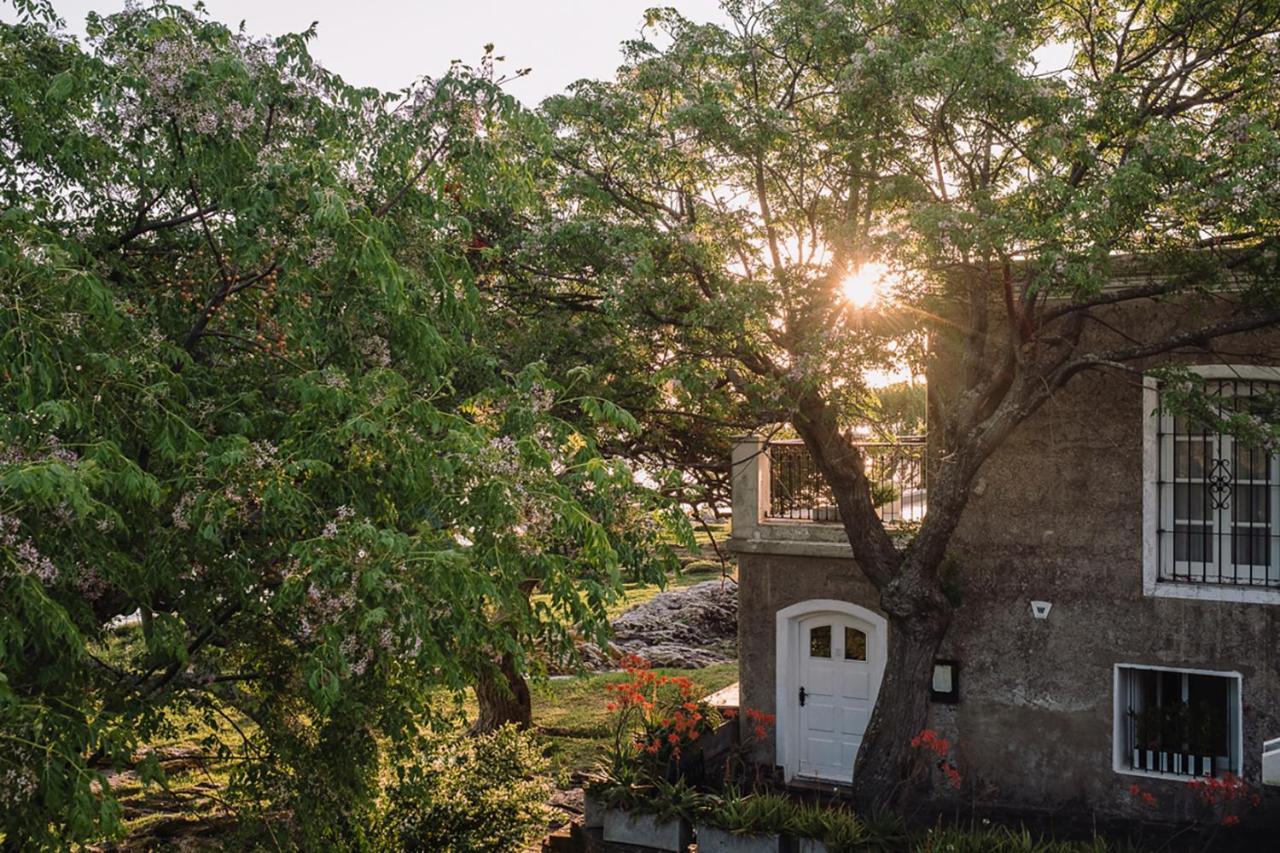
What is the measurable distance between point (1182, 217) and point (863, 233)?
10.3ft

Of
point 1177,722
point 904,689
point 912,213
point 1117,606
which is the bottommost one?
point 1177,722

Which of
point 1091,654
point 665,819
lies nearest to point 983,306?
point 1091,654

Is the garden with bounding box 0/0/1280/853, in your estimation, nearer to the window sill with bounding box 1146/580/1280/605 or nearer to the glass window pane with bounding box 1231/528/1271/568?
the window sill with bounding box 1146/580/1280/605

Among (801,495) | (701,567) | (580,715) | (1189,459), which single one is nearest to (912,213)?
(1189,459)

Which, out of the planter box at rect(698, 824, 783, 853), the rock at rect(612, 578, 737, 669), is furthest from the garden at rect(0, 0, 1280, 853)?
the rock at rect(612, 578, 737, 669)

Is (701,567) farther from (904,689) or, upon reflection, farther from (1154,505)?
(1154,505)

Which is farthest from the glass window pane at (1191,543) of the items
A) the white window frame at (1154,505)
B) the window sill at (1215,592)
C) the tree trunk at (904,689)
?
the tree trunk at (904,689)

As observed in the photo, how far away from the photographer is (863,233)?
39.9 ft

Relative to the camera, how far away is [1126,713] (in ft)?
44.7

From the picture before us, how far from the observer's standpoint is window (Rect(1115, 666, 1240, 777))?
13.3 metres

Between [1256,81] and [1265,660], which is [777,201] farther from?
[1265,660]

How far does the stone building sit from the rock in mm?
14457

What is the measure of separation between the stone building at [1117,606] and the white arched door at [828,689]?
1274 mm

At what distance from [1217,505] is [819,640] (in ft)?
17.8
